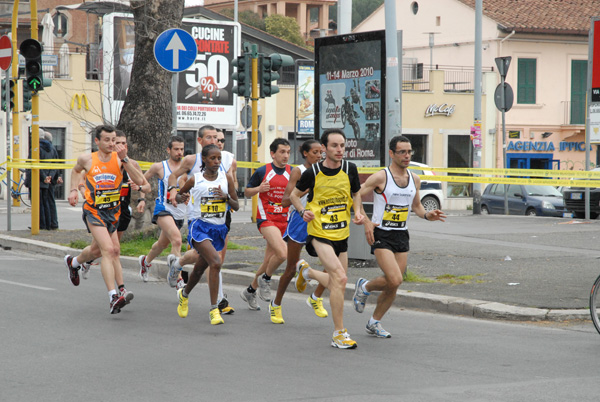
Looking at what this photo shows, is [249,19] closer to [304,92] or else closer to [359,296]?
[304,92]

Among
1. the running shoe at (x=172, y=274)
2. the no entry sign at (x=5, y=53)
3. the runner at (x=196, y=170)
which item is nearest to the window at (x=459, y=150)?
the no entry sign at (x=5, y=53)

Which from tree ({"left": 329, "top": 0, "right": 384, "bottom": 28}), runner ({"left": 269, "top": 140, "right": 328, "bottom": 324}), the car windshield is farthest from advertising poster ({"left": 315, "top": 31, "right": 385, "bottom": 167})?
tree ({"left": 329, "top": 0, "right": 384, "bottom": 28})

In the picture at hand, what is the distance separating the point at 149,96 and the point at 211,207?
762 centimetres

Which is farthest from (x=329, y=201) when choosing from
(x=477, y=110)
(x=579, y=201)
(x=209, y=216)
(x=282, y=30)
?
(x=282, y=30)

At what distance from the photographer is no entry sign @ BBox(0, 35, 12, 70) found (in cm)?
1922

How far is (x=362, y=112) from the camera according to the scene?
1323cm

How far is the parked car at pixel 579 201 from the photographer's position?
24.8 metres

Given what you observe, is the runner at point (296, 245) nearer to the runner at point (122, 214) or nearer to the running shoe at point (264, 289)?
the running shoe at point (264, 289)

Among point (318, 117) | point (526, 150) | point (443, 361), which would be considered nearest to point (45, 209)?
point (318, 117)

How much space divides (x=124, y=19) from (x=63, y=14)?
787 inches

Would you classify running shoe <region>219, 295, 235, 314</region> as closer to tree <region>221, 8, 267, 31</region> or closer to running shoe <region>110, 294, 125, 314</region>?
running shoe <region>110, 294, 125, 314</region>

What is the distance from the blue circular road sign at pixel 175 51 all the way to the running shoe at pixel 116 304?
5.66 m

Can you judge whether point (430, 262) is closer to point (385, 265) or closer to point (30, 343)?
point (385, 265)

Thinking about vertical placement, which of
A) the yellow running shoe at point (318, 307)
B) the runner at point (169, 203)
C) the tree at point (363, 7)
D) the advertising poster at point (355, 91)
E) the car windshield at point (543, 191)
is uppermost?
the tree at point (363, 7)
